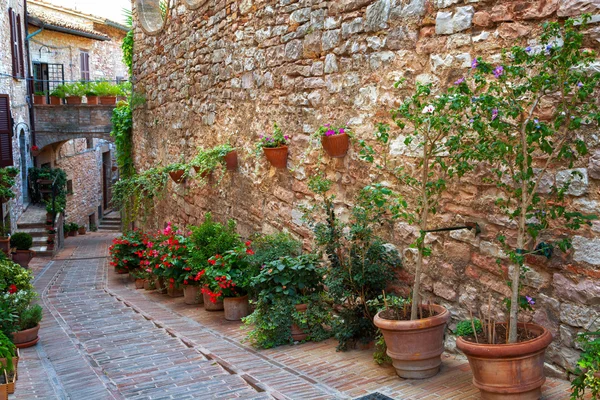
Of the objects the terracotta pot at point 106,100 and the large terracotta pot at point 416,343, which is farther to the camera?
the terracotta pot at point 106,100

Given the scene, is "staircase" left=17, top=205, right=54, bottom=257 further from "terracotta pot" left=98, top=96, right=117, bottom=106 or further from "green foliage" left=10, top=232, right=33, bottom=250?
"terracotta pot" left=98, top=96, right=117, bottom=106

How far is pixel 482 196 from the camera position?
421cm

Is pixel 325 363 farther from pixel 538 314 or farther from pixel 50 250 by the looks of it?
pixel 50 250

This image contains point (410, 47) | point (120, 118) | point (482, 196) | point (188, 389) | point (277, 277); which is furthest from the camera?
point (120, 118)

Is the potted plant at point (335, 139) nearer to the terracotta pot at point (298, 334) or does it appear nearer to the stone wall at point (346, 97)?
the stone wall at point (346, 97)

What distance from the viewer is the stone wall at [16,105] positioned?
17422 millimetres

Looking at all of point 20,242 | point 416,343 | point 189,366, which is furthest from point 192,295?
point 20,242

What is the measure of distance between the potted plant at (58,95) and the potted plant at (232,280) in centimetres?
1698

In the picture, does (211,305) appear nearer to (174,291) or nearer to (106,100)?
(174,291)

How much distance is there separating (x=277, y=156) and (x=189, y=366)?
243cm

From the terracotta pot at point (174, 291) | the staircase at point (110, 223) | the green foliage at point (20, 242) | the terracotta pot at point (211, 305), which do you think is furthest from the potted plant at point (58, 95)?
the terracotta pot at point (211, 305)

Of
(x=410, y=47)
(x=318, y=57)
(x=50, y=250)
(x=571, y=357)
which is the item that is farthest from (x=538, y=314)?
(x=50, y=250)

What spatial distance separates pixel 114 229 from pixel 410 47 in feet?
79.7

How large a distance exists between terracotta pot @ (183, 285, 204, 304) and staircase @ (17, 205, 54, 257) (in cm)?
1061
